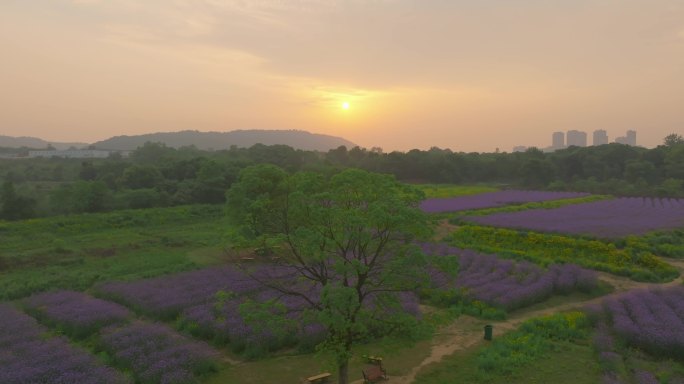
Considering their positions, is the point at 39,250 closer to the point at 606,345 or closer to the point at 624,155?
the point at 606,345

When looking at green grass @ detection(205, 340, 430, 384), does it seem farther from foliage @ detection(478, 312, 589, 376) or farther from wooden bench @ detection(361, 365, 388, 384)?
foliage @ detection(478, 312, 589, 376)

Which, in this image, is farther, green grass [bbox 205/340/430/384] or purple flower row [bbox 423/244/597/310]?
Answer: purple flower row [bbox 423/244/597/310]

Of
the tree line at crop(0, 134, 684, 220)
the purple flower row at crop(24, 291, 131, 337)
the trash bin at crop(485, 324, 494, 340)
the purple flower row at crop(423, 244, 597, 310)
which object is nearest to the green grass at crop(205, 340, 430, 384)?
the trash bin at crop(485, 324, 494, 340)

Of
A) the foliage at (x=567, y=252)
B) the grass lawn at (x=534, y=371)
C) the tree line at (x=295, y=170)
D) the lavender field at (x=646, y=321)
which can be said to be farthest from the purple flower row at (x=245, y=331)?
the tree line at (x=295, y=170)

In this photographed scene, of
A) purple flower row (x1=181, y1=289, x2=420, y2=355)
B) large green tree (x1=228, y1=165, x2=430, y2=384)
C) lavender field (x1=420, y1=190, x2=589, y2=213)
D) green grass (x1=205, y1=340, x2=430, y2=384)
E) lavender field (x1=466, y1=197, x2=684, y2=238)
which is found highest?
large green tree (x1=228, y1=165, x2=430, y2=384)

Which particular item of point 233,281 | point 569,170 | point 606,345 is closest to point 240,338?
point 233,281

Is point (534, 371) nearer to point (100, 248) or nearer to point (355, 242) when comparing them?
point (355, 242)

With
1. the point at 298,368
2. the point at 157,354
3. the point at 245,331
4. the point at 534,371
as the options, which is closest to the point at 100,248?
the point at 245,331
